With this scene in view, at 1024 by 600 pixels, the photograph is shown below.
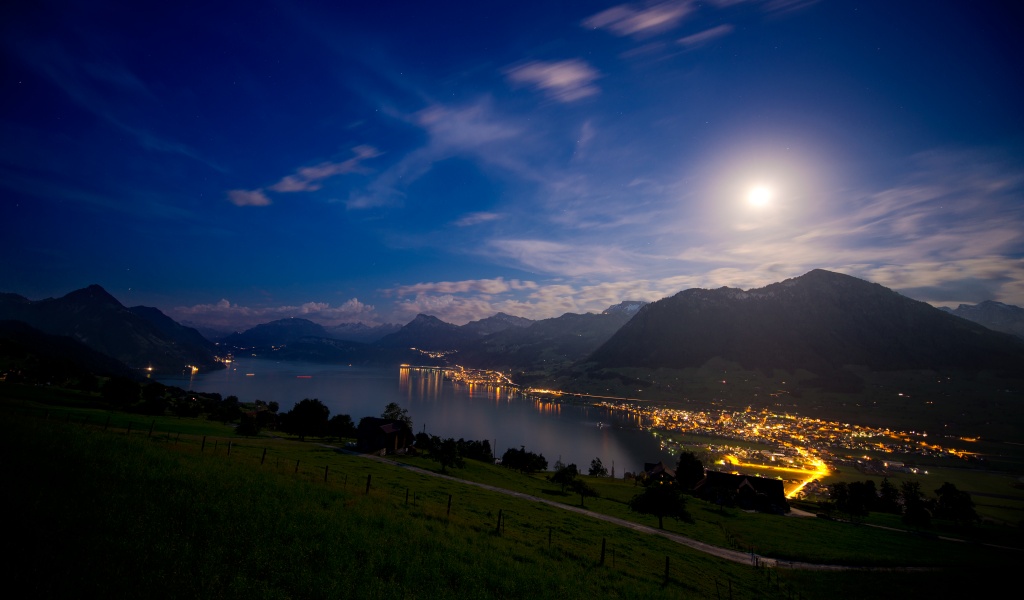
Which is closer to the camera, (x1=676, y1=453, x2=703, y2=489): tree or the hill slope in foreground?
the hill slope in foreground

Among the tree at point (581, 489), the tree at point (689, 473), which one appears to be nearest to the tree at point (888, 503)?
the tree at point (689, 473)

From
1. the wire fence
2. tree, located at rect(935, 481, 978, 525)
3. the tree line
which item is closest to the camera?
the wire fence

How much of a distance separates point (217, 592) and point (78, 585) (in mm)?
3124

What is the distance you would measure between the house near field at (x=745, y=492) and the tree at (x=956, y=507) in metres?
29.4

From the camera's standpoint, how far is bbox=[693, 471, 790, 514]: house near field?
8244 cm

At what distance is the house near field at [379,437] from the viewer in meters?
70.7

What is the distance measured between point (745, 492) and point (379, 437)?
256ft

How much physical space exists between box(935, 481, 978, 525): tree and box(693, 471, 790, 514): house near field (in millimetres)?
29383

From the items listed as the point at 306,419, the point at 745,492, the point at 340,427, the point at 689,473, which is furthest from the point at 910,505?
the point at 340,427

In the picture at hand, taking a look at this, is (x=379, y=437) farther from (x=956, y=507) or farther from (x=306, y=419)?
(x=956, y=507)

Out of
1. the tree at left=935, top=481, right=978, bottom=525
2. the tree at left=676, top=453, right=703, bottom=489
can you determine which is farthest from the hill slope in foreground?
the tree at left=935, top=481, right=978, bottom=525

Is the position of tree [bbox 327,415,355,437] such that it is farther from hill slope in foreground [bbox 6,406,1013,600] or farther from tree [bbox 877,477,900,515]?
tree [bbox 877,477,900,515]

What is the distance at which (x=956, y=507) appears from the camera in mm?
78312

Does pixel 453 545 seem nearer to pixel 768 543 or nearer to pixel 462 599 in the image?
pixel 462 599
